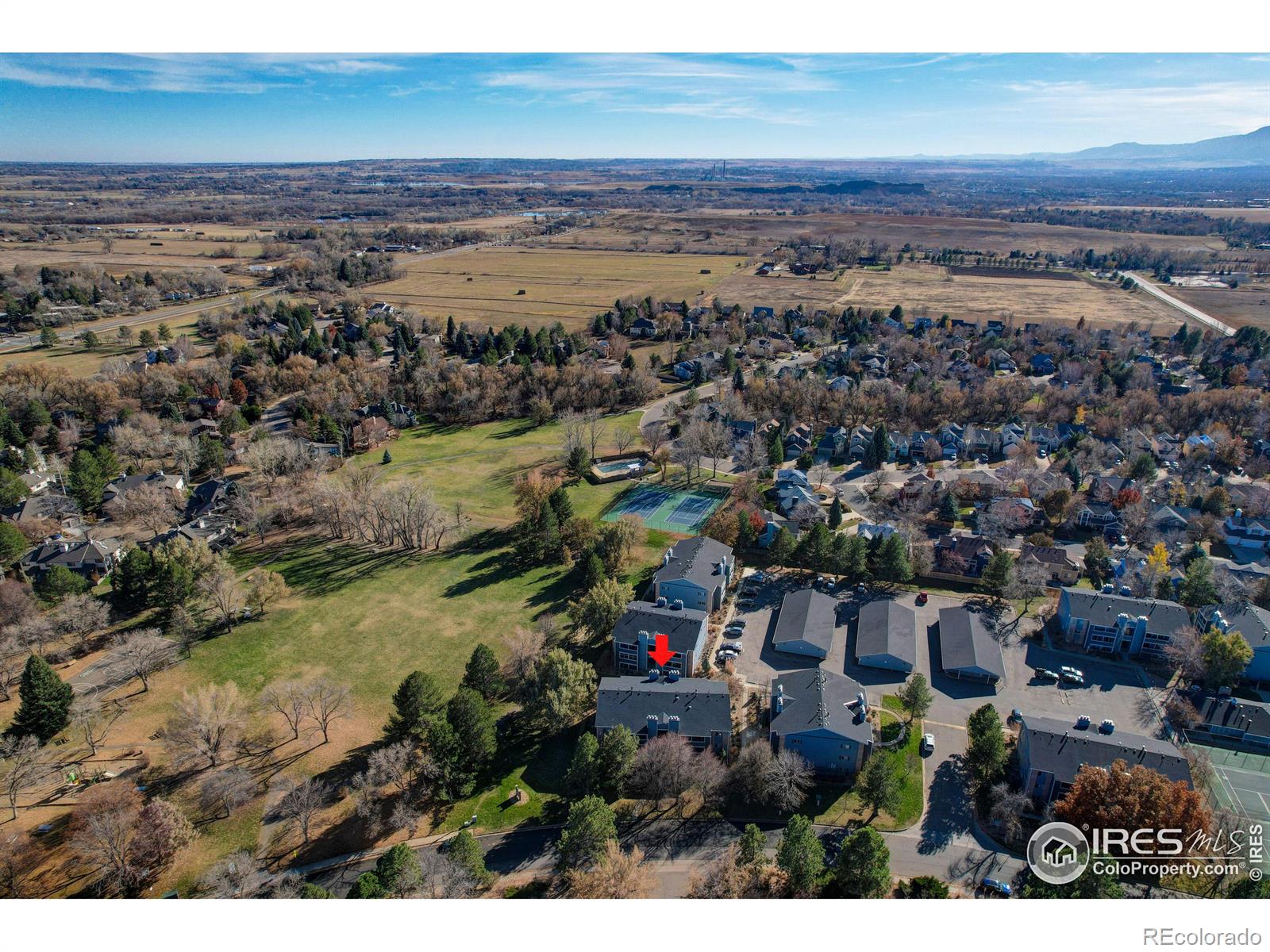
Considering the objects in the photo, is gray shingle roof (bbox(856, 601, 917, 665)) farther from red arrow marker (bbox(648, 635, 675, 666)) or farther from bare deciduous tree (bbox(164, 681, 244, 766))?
bare deciduous tree (bbox(164, 681, 244, 766))

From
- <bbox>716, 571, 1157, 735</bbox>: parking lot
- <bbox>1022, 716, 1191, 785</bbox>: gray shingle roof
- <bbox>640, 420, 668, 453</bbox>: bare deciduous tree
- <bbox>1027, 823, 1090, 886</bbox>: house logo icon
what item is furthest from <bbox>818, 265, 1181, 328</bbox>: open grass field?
<bbox>1027, 823, 1090, 886</bbox>: house logo icon

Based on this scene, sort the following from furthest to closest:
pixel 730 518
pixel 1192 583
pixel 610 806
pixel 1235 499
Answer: pixel 1235 499, pixel 730 518, pixel 1192 583, pixel 610 806

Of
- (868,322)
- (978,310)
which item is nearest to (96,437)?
(868,322)

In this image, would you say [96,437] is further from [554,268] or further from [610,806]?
[554,268]

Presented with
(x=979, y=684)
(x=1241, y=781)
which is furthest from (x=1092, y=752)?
(x=1241, y=781)

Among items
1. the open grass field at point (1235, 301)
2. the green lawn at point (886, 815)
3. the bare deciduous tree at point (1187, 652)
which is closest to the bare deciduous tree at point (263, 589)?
the green lawn at point (886, 815)

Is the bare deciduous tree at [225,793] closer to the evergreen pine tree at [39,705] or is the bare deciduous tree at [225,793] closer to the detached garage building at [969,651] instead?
the evergreen pine tree at [39,705]

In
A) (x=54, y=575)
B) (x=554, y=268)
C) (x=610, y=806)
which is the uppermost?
(x=554, y=268)
